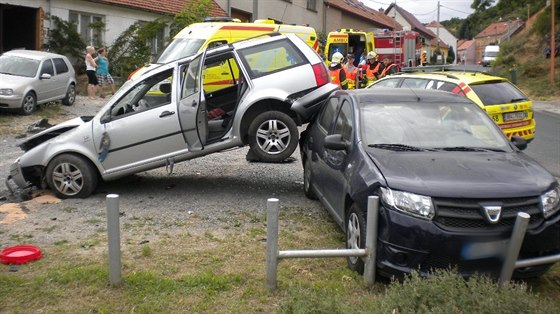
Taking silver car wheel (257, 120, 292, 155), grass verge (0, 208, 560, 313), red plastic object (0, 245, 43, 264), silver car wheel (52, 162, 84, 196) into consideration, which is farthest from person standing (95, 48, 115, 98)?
red plastic object (0, 245, 43, 264)

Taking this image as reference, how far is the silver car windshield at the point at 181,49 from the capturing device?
14578 millimetres

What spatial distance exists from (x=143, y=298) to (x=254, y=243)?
1.62m

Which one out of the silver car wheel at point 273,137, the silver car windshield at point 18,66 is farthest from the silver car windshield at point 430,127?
the silver car windshield at point 18,66

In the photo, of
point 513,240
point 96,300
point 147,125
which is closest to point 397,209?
point 513,240

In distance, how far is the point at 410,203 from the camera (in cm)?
451

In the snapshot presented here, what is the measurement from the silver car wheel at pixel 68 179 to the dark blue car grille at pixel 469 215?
5148 mm

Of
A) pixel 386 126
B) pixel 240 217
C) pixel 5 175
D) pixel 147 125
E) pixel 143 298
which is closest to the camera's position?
pixel 143 298

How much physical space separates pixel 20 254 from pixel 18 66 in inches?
482

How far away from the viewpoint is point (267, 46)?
26.7 ft

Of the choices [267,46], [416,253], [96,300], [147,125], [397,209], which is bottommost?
[96,300]

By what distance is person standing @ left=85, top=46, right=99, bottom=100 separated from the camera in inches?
741

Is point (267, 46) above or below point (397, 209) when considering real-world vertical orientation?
above

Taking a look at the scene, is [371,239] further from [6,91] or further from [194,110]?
[6,91]

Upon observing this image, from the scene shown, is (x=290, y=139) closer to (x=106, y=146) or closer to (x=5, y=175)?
(x=106, y=146)
